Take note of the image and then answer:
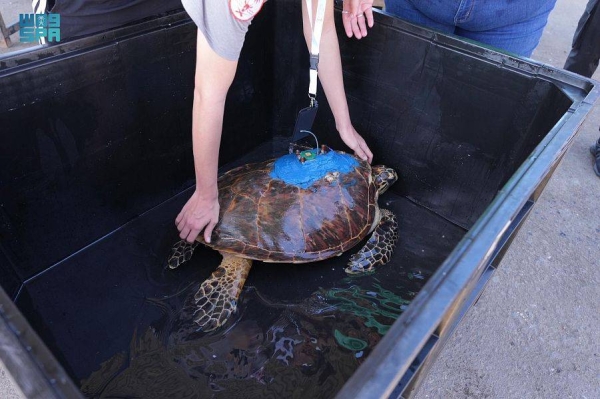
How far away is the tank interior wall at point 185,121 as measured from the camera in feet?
4.40

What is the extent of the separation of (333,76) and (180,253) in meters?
0.91

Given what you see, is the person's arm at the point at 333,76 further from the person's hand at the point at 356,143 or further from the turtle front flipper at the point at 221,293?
the turtle front flipper at the point at 221,293

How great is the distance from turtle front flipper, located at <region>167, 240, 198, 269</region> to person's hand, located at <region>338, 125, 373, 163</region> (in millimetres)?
752

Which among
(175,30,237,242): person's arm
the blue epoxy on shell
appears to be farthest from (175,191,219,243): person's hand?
the blue epoxy on shell

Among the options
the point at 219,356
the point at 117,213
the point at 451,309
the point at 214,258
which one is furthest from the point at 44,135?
the point at 451,309

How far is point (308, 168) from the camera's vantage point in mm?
1667

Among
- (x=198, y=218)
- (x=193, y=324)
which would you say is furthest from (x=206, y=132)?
(x=193, y=324)

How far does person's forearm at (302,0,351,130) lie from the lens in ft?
5.30

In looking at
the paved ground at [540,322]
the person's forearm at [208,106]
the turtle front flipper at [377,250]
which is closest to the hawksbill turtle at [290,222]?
the turtle front flipper at [377,250]

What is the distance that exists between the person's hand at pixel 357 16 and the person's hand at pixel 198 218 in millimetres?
849

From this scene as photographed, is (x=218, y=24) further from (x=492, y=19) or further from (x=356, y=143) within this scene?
(x=492, y=19)

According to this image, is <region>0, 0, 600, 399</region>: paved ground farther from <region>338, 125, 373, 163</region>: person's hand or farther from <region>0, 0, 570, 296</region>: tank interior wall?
<region>338, 125, 373, 163</region>: person's hand

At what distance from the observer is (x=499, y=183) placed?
158 cm

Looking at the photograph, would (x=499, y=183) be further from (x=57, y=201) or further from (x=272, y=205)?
(x=57, y=201)
